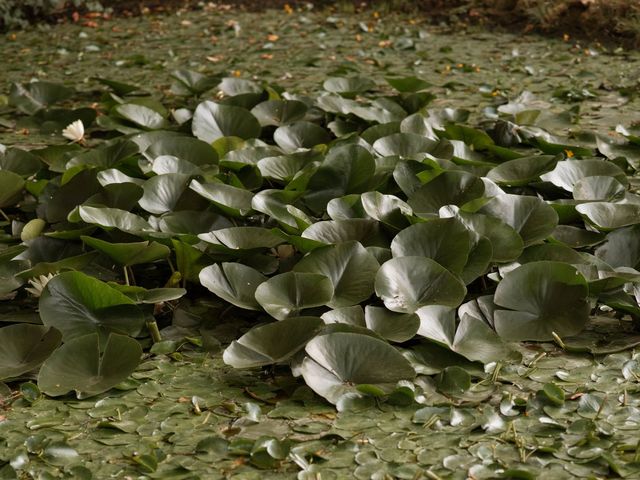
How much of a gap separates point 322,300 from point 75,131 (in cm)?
136

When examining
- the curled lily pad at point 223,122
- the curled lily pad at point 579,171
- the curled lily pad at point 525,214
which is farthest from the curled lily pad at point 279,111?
the curled lily pad at point 525,214

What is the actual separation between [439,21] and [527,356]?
357 centimetres

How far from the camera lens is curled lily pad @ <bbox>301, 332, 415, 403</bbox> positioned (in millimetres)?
1431

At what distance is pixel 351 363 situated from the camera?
1.45m

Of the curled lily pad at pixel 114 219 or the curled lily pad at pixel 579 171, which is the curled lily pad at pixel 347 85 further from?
Result: the curled lily pad at pixel 114 219

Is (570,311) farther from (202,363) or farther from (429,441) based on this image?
(202,363)

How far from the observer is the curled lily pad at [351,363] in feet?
4.69

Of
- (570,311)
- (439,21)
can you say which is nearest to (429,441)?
(570,311)

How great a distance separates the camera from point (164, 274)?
1903mm

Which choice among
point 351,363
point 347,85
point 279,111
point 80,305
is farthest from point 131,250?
point 347,85

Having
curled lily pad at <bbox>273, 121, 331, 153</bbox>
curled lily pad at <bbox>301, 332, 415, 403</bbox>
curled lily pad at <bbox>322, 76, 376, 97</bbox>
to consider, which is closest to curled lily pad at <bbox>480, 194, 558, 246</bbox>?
curled lily pad at <bbox>301, 332, 415, 403</bbox>

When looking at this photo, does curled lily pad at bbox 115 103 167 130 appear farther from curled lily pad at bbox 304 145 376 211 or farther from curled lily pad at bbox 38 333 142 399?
curled lily pad at bbox 38 333 142 399

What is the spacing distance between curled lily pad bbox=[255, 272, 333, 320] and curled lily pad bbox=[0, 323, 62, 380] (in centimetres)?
37

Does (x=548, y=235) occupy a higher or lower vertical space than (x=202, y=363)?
higher
